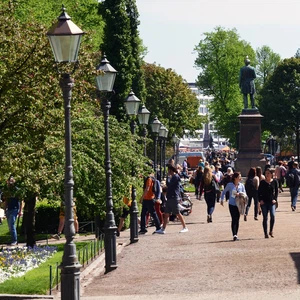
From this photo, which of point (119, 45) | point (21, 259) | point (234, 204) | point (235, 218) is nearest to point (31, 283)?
point (21, 259)

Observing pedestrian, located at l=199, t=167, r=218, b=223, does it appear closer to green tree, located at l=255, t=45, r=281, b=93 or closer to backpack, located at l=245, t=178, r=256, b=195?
backpack, located at l=245, t=178, r=256, b=195

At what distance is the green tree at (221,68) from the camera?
351 ft

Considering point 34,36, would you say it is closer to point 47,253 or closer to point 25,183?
point 25,183

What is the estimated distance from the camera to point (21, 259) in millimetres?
20406

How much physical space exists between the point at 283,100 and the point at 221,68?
692 inches

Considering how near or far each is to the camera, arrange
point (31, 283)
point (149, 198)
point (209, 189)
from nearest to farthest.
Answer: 1. point (31, 283)
2. point (149, 198)
3. point (209, 189)

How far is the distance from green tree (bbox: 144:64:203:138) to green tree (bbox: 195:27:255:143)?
1357 centimetres

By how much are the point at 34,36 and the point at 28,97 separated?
5.17 ft

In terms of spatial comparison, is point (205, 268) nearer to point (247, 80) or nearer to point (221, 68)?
point (247, 80)

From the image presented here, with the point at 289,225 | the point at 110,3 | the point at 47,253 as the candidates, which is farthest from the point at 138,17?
the point at 47,253

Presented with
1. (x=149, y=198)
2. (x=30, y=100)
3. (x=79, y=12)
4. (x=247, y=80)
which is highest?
(x=79, y=12)

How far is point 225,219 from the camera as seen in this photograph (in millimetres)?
33000

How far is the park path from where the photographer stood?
15.4 metres

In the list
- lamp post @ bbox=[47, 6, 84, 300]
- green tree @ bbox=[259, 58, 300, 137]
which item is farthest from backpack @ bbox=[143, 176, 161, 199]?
green tree @ bbox=[259, 58, 300, 137]
